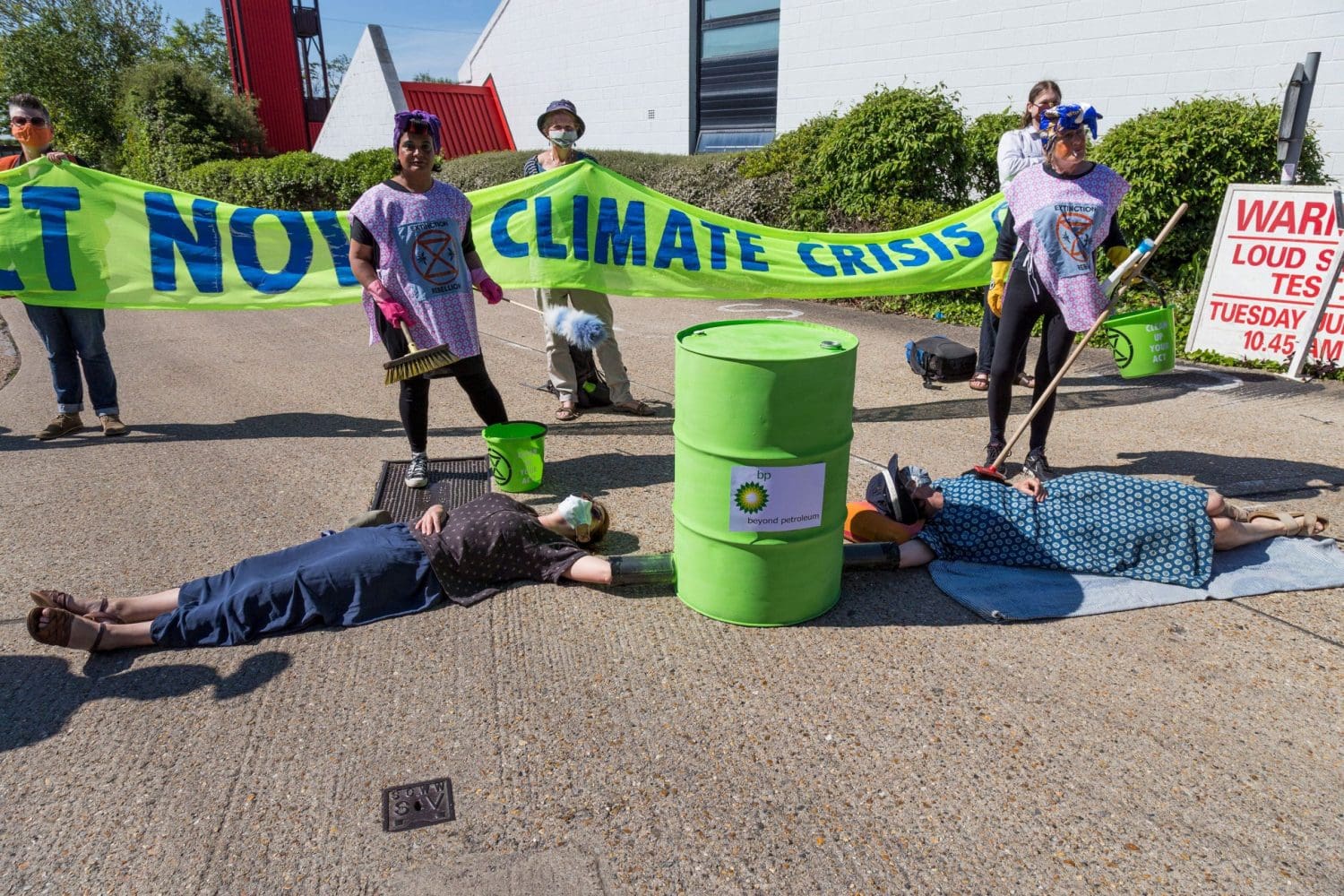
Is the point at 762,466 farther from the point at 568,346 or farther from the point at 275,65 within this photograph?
the point at 275,65

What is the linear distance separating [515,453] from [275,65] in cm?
2896

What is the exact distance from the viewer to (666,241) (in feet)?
19.9

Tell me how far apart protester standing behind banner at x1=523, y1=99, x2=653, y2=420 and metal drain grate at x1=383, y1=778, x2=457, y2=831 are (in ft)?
12.6

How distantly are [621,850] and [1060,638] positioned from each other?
190cm

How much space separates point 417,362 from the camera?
4523 millimetres

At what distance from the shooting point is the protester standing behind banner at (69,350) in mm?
5570

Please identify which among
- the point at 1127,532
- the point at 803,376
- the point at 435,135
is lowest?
the point at 1127,532

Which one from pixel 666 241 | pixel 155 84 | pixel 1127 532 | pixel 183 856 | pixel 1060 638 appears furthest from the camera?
pixel 155 84

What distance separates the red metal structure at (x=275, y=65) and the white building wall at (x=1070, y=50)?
20241 mm

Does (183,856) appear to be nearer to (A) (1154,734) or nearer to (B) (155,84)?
(A) (1154,734)

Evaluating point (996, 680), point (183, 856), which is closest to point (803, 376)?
point (996, 680)

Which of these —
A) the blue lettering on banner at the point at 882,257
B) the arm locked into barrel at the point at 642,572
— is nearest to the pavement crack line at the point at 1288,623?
the arm locked into barrel at the point at 642,572

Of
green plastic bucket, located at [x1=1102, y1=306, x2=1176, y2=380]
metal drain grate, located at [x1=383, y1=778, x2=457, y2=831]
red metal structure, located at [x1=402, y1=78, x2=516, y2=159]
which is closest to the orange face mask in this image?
metal drain grate, located at [x1=383, y1=778, x2=457, y2=831]

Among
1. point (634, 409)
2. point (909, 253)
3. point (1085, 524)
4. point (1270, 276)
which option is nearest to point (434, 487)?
point (634, 409)
